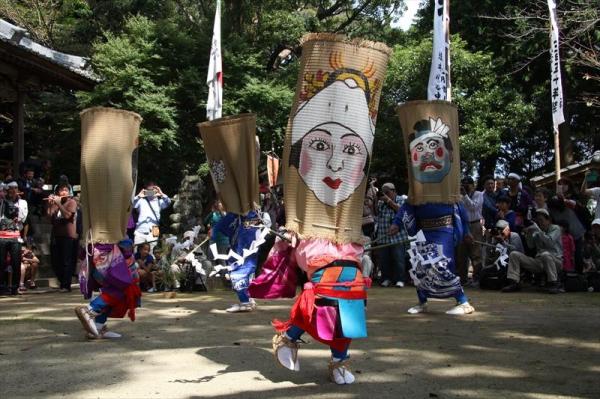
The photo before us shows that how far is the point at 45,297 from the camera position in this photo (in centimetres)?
1053

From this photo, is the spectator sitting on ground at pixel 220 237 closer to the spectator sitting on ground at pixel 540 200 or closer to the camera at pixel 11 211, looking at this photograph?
the camera at pixel 11 211

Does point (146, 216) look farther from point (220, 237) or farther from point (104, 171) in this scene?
point (104, 171)

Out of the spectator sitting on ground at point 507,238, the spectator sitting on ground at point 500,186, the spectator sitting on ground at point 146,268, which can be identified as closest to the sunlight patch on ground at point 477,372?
the spectator sitting on ground at point 507,238

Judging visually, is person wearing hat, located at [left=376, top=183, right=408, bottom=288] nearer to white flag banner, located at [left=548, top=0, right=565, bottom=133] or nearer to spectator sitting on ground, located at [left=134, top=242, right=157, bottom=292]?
white flag banner, located at [left=548, top=0, right=565, bottom=133]

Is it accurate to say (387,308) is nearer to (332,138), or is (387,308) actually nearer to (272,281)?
(272,281)

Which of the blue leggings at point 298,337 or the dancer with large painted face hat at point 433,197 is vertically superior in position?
the dancer with large painted face hat at point 433,197

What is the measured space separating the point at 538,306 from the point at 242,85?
1338 cm

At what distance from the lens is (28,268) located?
1176 centimetres

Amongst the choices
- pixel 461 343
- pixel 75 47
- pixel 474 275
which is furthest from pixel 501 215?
pixel 75 47

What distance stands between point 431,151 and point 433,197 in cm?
53

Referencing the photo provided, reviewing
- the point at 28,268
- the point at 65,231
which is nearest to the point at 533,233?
the point at 65,231

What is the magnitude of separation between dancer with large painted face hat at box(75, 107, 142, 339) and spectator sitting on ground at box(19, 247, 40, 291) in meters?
5.64

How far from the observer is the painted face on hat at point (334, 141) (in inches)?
183

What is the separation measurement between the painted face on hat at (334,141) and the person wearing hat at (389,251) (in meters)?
7.15
